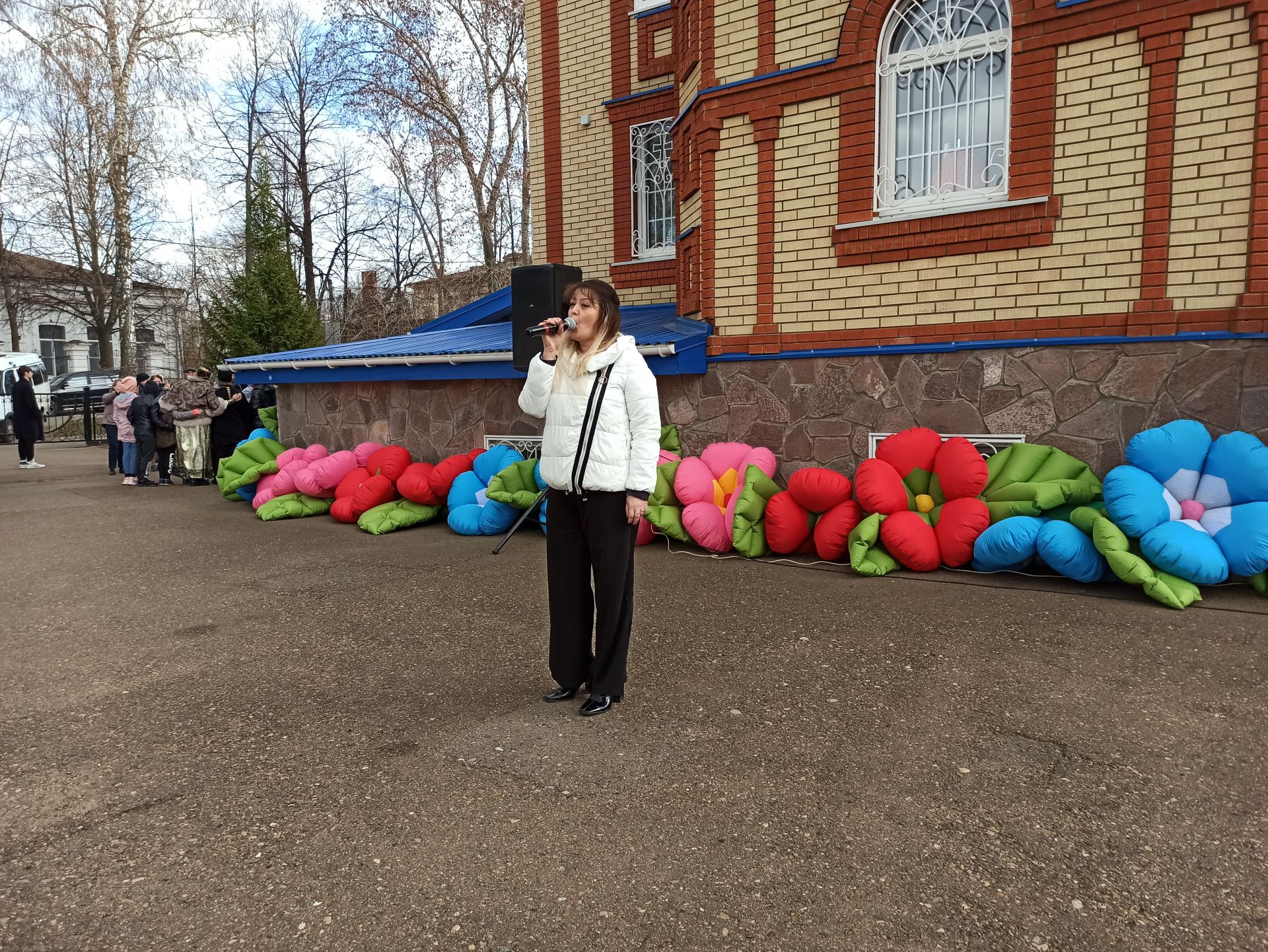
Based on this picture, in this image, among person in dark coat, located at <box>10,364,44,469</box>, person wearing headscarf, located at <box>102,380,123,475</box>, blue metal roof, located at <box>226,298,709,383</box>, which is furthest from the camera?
person in dark coat, located at <box>10,364,44,469</box>

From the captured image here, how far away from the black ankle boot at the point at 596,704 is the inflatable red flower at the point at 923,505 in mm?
2953

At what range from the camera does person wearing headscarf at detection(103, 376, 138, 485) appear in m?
13.0

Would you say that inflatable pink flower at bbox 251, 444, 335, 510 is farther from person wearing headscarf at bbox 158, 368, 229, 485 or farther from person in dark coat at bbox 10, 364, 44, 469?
person in dark coat at bbox 10, 364, 44, 469

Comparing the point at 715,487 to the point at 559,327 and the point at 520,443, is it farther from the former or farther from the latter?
the point at 559,327

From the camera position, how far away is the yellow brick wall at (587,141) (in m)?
11.6

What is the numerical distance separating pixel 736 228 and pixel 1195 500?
14.4 feet

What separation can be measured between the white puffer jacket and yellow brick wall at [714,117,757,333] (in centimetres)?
470

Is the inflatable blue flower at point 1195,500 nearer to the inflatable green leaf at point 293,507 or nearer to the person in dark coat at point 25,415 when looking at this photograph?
the inflatable green leaf at point 293,507

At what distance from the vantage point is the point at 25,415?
15430mm

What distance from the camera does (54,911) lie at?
2.55 meters

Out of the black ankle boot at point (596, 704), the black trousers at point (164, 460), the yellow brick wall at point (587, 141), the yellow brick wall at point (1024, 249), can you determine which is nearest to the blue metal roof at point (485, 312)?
the yellow brick wall at point (587, 141)

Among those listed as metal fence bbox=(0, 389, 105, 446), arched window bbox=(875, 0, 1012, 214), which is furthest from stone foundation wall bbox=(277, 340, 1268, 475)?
metal fence bbox=(0, 389, 105, 446)

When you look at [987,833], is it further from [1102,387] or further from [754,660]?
[1102,387]

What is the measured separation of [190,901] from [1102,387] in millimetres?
6605
